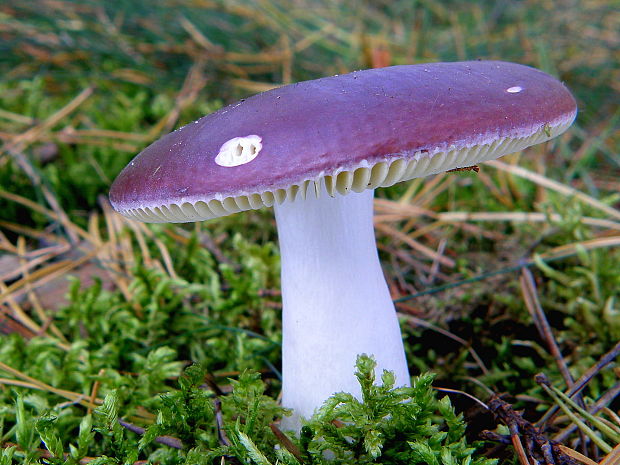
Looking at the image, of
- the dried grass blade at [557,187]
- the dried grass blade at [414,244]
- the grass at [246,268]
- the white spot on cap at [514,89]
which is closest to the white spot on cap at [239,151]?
the white spot on cap at [514,89]

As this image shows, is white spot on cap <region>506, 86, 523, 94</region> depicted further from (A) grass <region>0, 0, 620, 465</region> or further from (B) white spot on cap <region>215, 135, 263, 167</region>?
(A) grass <region>0, 0, 620, 465</region>

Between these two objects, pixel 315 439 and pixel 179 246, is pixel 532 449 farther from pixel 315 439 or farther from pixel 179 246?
pixel 179 246

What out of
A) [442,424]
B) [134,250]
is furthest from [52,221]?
[442,424]

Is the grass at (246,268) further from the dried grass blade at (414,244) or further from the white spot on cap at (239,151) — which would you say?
the white spot on cap at (239,151)

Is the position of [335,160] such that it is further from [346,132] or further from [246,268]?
[246,268]

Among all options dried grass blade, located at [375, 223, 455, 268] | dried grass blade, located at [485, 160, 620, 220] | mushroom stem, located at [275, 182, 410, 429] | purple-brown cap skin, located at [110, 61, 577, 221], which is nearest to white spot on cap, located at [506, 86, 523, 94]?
purple-brown cap skin, located at [110, 61, 577, 221]
